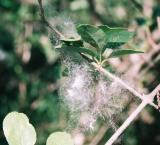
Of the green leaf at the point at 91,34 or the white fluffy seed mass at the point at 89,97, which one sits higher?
the green leaf at the point at 91,34

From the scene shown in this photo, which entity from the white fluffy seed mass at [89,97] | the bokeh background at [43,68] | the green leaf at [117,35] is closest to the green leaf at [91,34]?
the green leaf at [117,35]

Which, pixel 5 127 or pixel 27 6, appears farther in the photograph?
pixel 27 6

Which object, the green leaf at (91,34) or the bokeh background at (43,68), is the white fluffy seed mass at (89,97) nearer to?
the green leaf at (91,34)

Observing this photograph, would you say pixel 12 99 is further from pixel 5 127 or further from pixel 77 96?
pixel 5 127

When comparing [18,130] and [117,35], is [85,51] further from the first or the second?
[18,130]

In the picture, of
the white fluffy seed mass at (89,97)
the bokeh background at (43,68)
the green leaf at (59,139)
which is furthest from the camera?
the bokeh background at (43,68)

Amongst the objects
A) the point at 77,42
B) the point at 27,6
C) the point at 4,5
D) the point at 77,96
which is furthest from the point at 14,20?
the point at 77,42

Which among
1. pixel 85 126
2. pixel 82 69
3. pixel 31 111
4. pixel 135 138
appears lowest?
pixel 135 138

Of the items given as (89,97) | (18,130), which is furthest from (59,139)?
(89,97)
